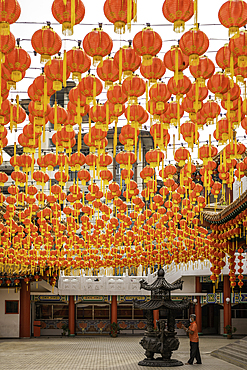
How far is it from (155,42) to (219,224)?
10846 mm

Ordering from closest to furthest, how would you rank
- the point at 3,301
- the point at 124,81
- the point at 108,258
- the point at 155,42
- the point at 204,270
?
the point at 155,42
the point at 124,81
the point at 108,258
the point at 204,270
the point at 3,301

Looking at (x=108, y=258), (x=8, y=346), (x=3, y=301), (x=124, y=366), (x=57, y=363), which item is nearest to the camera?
(x=124, y=366)

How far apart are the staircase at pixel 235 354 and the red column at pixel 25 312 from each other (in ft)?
38.1

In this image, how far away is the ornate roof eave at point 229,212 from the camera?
12.3m

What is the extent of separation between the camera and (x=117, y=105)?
6.35 metres

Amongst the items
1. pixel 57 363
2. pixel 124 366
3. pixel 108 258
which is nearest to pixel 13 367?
pixel 57 363

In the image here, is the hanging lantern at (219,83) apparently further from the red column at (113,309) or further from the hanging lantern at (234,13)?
the red column at (113,309)

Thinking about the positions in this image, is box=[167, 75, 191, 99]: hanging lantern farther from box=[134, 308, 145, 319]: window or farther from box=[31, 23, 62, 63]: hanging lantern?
box=[134, 308, 145, 319]: window

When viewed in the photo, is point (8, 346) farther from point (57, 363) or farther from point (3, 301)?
point (57, 363)

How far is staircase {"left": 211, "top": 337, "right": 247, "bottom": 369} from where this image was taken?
15.3m

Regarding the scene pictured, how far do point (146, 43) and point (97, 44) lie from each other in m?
0.53

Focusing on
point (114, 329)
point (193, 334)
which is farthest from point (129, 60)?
point (114, 329)

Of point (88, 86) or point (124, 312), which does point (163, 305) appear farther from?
point (124, 312)

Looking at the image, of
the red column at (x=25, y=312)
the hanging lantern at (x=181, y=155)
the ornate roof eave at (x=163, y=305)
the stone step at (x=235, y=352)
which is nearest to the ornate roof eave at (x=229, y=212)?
the ornate roof eave at (x=163, y=305)
